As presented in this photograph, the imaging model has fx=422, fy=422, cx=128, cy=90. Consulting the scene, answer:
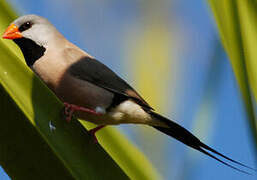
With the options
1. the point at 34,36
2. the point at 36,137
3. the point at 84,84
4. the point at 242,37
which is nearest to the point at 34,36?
the point at 34,36

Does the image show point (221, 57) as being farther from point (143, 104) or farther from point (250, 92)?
point (143, 104)

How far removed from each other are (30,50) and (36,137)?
1558 mm

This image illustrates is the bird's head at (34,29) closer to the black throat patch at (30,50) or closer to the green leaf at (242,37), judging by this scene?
the black throat patch at (30,50)

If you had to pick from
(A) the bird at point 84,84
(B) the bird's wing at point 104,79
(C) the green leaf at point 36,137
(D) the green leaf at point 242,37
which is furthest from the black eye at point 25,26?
(D) the green leaf at point 242,37

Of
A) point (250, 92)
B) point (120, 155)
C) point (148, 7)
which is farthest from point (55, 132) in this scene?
point (148, 7)

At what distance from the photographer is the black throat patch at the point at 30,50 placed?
2.50 metres

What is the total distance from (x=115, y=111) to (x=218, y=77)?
1023 mm

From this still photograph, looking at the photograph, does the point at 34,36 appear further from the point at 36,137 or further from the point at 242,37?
the point at 242,37

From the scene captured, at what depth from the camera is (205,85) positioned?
1.53 meters

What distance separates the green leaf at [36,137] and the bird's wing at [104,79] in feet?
3.69

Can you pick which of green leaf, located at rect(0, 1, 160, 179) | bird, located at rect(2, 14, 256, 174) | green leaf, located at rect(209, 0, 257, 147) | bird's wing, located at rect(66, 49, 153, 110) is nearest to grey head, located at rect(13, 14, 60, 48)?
bird, located at rect(2, 14, 256, 174)

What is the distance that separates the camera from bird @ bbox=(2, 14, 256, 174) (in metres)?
2.32

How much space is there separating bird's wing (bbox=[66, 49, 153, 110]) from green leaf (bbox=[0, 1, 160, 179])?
1.12m

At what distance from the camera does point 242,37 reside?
3.58 ft
